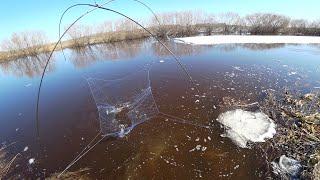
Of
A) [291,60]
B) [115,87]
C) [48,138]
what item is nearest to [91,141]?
A: [48,138]

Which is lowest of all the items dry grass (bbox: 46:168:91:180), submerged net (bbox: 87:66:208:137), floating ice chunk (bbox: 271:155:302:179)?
dry grass (bbox: 46:168:91:180)

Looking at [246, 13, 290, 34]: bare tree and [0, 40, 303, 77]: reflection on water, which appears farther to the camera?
[246, 13, 290, 34]: bare tree

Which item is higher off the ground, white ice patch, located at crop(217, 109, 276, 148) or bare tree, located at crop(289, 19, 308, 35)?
bare tree, located at crop(289, 19, 308, 35)

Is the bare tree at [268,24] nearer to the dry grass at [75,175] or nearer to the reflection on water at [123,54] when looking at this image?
the reflection on water at [123,54]

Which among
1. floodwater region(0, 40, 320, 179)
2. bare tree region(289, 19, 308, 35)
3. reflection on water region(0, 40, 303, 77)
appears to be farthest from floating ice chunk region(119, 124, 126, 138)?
bare tree region(289, 19, 308, 35)

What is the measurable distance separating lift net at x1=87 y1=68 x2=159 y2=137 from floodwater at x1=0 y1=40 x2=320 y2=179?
22 centimetres

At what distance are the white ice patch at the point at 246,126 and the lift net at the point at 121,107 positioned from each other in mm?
Result: 2524

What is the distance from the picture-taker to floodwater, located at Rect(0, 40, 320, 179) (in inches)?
222

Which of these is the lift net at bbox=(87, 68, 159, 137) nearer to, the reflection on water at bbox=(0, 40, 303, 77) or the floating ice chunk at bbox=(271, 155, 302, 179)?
the floating ice chunk at bbox=(271, 155, 302, 179)

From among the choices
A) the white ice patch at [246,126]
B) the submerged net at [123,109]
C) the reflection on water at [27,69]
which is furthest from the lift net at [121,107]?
the reflection on water at [27,69]

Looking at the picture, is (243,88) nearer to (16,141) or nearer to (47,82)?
(16,141)

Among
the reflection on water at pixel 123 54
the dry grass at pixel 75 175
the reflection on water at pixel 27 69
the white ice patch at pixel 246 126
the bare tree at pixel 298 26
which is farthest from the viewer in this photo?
the bare tree at pixel 298 26

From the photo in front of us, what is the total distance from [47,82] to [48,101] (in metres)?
4.79

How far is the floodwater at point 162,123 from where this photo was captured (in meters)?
5.64
